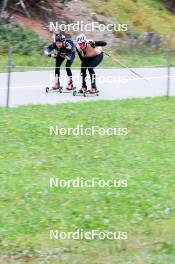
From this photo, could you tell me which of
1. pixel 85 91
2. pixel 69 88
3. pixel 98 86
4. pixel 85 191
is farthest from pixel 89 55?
pixel 85 191

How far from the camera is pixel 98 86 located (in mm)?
20266

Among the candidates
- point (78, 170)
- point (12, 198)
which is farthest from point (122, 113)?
point (12, 198)

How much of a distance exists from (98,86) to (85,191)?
36.1ft

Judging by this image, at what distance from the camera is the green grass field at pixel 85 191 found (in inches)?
309

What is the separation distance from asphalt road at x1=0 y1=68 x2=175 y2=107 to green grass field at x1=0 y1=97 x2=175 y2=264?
3.01 meters

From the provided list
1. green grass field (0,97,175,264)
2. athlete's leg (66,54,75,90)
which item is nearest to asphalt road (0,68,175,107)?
athlete's leg (66,54,75,90)

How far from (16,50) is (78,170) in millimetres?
14596

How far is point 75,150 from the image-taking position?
1153 centimetres

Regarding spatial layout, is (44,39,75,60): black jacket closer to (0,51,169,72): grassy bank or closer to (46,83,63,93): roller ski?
(46,83,63,93): roller ski

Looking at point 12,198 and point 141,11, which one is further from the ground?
point 141,11

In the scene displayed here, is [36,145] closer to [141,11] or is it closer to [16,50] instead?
[16,50]

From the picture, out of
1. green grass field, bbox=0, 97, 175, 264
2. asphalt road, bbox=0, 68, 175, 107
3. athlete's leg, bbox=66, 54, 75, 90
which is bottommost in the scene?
green grass field, bbox=0, 97, 175, 264

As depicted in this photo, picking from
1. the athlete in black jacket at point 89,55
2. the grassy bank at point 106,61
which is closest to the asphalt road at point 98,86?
the grassy bank at point 106,61

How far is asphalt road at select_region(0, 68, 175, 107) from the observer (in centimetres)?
1716
